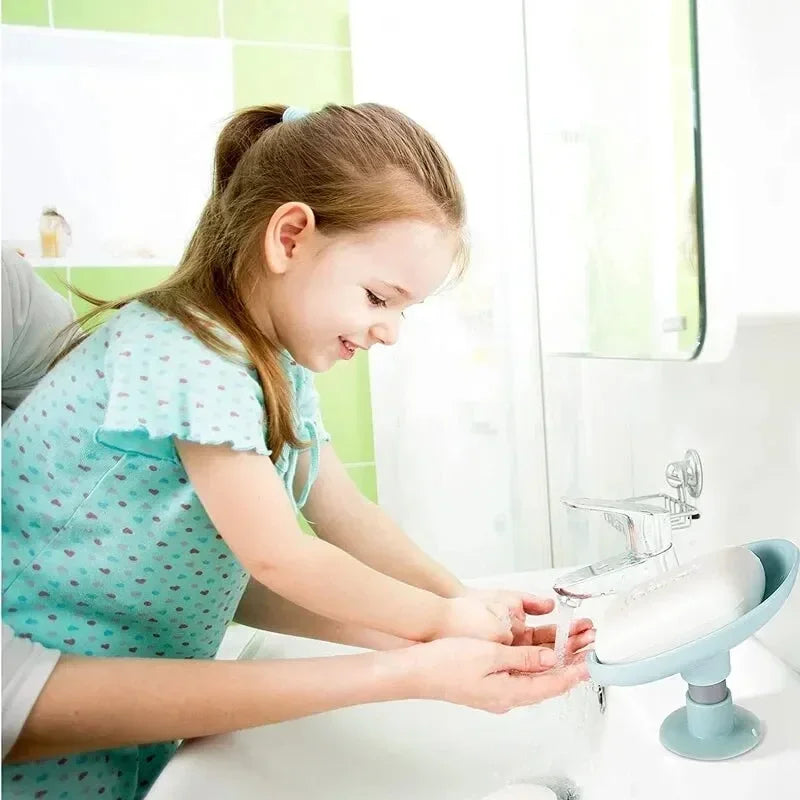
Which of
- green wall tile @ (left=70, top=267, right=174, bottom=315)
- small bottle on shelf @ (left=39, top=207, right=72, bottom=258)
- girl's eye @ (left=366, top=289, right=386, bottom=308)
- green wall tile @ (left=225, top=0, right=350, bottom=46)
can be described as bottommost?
girl's eye @ (left=366, top=289, right=386, bottom=308)

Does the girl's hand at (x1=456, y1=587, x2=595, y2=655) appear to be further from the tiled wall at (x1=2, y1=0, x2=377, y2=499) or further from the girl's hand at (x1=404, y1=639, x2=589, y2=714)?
the tiled wall at (x1=2, y1=0, x2=377, y2=499)

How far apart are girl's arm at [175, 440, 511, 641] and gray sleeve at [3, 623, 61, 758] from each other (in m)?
0.15

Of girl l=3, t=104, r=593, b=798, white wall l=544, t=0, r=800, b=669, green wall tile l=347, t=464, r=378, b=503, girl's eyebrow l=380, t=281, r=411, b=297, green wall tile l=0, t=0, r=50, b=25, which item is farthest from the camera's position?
green wall tile l=347, t=464, r=378, b=503

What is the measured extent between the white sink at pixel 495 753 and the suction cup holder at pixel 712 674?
12 mm

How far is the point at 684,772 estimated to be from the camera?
49cm

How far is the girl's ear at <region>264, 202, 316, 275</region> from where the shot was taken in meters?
0.64

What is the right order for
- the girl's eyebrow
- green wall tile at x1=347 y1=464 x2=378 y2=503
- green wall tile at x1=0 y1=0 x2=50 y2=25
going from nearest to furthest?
the girl's eyebrow → green wall tile at x1=0 y1=0 x2=50 y2=25 → green wall tile at x1=347 y1=464 x2=378 y2=503

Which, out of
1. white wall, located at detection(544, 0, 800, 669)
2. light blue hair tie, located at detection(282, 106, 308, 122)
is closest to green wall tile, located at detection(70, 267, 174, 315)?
light blue hair tie, located at detection(282, 106, 308, 122)

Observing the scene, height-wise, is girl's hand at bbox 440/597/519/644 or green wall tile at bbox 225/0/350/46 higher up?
green wall tile at bbox 225/0/350/46

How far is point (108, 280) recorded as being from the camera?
1169 mm

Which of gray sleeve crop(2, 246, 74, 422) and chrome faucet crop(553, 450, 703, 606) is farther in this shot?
gray sleeve crop(2, 246, 74, 422)

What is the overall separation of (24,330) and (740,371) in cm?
69

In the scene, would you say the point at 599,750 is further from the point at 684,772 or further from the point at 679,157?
the point at 679,157

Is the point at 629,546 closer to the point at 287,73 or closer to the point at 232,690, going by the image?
the point at 232,690
